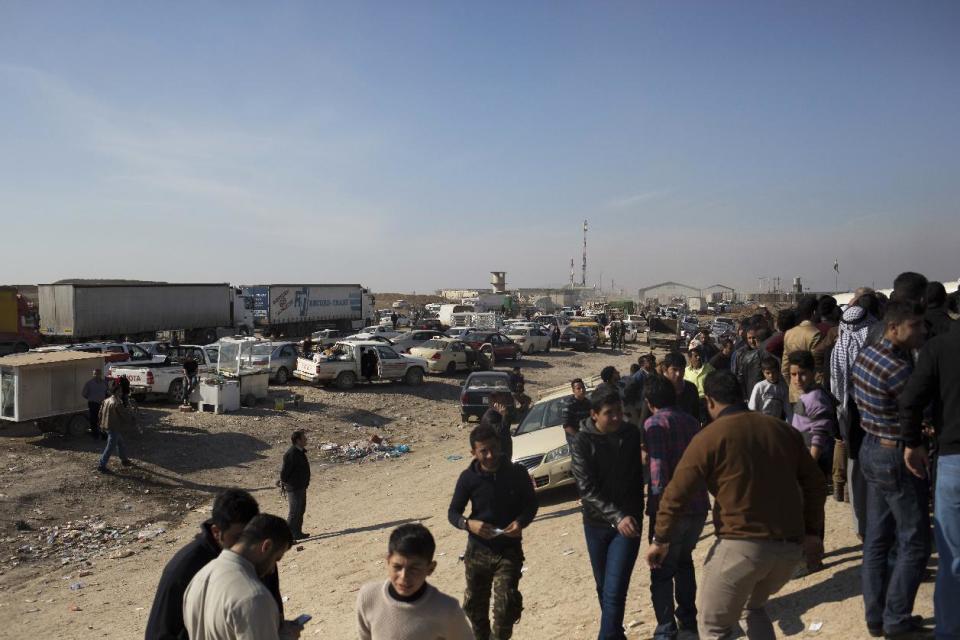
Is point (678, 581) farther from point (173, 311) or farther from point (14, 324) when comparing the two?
point (173, 311)

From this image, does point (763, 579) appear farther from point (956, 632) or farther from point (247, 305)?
point (247, 305)

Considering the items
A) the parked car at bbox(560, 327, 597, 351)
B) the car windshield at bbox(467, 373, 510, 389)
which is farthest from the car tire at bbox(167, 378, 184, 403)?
the parked car at bbox(560, 327, 597, 351)

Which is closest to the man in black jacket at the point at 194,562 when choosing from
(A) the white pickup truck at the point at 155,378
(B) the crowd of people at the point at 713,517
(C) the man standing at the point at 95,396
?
(B) the crowd of people at the point at 713,517

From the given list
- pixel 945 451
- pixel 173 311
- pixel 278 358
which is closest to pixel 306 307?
pixel 173 311

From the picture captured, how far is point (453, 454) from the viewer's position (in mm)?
17469

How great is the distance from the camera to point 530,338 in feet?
128

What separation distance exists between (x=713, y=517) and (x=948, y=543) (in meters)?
1.13

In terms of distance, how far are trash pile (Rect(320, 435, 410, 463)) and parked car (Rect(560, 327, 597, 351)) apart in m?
24.3

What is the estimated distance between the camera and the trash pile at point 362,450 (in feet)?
58.3

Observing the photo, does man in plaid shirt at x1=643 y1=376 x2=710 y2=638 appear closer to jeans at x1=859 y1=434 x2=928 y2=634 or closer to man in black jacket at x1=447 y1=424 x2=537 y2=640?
man in black jacket at x1=447 y1=424 x2=537 y2=640

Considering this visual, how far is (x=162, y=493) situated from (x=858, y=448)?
12.8m

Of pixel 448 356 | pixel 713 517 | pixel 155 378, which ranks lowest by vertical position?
pixel 448 356

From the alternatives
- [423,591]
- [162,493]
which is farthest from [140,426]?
[423,591]

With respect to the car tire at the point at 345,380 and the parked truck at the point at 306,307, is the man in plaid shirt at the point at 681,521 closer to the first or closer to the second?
the car tire at the point at 345,380
